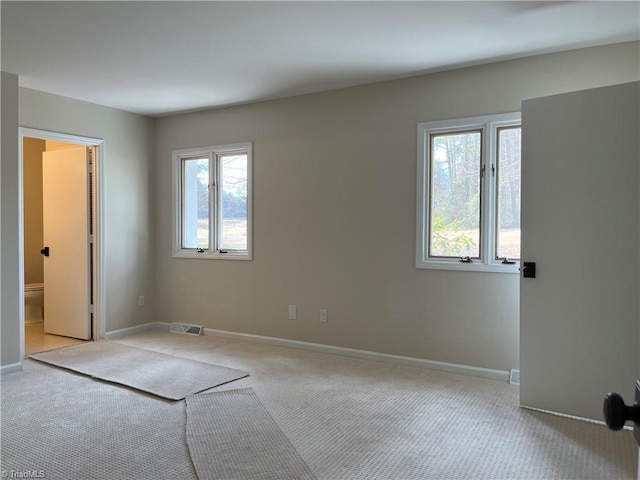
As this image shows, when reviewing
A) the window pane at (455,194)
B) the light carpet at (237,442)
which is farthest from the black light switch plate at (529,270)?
the light carpet at (237,442)

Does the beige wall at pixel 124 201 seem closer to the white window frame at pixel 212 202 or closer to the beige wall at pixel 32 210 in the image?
the white window frame at pixel 212 202

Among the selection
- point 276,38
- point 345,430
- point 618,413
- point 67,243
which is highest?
point 276,38

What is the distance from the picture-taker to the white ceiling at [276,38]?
273cm

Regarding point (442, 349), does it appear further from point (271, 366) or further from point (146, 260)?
point (146, 260)

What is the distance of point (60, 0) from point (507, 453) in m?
3.51

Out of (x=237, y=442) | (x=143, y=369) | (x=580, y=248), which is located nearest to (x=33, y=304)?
(x=143, y=369)

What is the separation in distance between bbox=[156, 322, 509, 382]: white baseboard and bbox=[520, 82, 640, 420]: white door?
24.9 inches

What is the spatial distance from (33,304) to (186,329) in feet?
7.00

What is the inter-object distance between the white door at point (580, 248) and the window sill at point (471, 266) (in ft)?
1.84

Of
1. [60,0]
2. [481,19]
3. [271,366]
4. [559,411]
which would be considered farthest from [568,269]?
[60,0]

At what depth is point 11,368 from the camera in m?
3.76

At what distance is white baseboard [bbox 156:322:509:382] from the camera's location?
372 centimetres

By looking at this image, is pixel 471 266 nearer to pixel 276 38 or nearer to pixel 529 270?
pixel 529 270

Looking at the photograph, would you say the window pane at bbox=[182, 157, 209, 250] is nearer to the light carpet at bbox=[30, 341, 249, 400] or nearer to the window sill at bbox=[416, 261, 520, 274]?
the light carpet at bbox=[30, 341, 249, 400]
